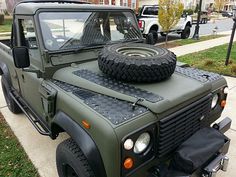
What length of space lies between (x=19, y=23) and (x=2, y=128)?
6.40 ft

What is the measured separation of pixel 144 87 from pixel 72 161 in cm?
102

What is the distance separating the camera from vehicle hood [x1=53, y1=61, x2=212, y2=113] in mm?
2279

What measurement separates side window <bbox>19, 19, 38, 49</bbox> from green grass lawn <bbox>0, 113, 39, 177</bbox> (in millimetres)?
1572

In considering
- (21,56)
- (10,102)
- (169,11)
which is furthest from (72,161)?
(169,11)

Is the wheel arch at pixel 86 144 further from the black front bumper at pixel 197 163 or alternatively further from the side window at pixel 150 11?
the side window at pixel 150 11

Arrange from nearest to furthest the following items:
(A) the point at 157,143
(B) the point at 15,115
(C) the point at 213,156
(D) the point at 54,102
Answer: (A) the point at 157,143 → (C) the point at 213,156 → (D) the point at 54,102 → (B) the point at 15,115

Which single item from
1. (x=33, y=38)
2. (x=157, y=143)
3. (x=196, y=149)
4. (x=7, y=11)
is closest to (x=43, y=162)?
(x=33, y=38)

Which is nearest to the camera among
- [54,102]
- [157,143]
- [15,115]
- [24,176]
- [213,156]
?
[157,143]

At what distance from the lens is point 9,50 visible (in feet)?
13.7

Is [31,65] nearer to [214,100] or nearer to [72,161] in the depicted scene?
[72,161]

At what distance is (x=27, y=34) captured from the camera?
3.34m

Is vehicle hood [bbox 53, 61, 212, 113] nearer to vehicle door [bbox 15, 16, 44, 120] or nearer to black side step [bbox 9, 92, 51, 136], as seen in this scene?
vehicle door [bbox 15, 16, 44, 120]

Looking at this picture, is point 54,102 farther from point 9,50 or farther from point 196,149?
point 9,50

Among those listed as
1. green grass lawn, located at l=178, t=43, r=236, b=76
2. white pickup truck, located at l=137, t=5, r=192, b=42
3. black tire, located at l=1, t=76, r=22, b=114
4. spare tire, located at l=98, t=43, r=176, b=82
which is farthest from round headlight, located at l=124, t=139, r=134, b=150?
white pickup truck, located at l=137, t=5, r=192, b=42
